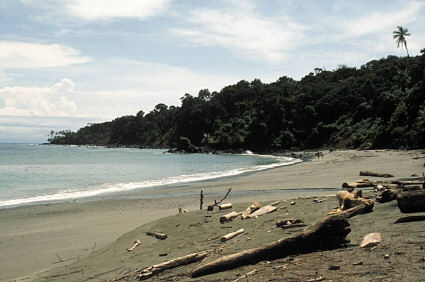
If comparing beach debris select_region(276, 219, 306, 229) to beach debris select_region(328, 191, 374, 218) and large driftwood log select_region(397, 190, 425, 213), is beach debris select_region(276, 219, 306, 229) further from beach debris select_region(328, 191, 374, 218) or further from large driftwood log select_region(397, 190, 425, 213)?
large driftwood log select_region(397, 190, 425, 213)

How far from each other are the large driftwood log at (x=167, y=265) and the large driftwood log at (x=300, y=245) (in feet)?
2.49

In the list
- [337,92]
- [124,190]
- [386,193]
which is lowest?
[124,190]

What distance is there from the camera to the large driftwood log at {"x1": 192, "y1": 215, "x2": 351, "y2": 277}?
6.01 m

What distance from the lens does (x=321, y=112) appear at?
8562cm

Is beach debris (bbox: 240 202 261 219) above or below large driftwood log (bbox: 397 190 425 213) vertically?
below

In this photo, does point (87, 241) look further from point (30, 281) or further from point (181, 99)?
point (181, 99)

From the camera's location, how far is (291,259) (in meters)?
5.80

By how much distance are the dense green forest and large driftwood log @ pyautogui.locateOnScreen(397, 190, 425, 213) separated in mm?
38381

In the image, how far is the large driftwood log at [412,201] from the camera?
276 inches

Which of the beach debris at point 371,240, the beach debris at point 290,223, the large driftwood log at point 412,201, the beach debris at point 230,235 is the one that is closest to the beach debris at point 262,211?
the beach debris at point 230,235

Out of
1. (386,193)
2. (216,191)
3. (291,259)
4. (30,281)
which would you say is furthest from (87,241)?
(216,191)

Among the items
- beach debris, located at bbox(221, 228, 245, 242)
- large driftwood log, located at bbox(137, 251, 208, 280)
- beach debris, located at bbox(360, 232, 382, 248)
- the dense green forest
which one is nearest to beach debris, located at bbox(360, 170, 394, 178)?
beach debris, located at bbox(221, 228, 245, 242)

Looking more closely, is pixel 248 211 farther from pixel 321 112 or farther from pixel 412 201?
pixel 321 112

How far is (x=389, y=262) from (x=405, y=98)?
180 ft
